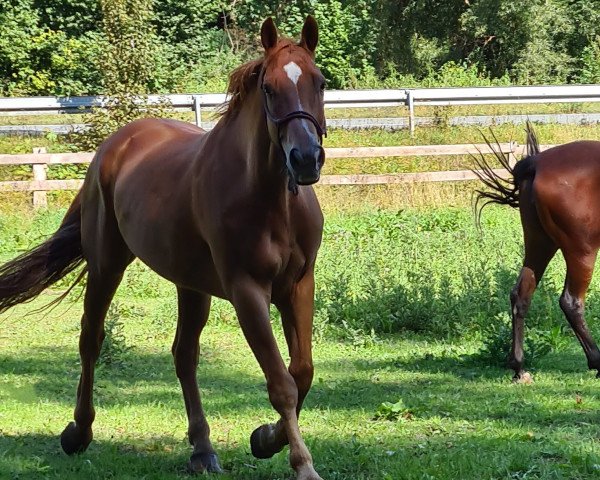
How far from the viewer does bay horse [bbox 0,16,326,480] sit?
4.52 meters

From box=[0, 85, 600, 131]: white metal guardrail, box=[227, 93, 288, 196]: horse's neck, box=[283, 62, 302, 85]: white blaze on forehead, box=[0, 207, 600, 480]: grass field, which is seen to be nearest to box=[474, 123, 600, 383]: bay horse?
box=[0, 207, 600, 480]: grass field

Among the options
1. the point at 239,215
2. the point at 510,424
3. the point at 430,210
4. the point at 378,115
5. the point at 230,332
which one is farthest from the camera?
the point at 378,115

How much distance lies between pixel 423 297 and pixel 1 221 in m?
7.54

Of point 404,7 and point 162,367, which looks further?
point 404,7

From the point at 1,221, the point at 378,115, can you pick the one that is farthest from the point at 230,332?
the point at 378,115

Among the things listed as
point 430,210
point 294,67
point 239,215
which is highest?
point 294,67

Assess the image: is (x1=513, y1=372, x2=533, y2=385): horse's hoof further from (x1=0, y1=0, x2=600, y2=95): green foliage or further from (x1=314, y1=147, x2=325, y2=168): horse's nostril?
(x1=0, y1=0, x2=600, y2=95): green foliage

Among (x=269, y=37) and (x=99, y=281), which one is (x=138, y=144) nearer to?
(x=99, y=281)

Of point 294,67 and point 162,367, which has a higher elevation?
point 294,67

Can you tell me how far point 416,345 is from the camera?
908 cm

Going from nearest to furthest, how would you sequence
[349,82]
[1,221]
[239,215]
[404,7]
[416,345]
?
[239,215]
[416,345]
[1,221]
[349,82]
[404,7]

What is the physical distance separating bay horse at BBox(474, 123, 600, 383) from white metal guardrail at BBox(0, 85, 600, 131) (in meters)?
13.6

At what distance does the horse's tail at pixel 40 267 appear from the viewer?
21.9 feet

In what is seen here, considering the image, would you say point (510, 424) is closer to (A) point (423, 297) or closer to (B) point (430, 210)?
(A) point (423, 297)
